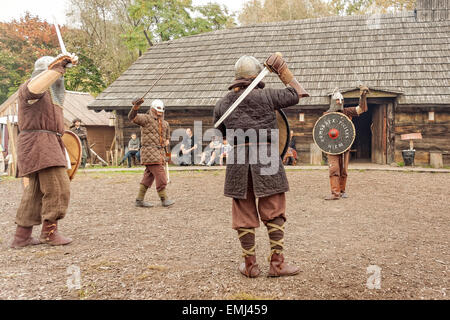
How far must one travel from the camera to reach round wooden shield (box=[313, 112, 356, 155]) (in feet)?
19.1

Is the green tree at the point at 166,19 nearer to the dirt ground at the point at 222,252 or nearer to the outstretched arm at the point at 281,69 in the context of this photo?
the dirt ground at the point at 222,252

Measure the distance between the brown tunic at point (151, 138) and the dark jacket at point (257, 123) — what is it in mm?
2761

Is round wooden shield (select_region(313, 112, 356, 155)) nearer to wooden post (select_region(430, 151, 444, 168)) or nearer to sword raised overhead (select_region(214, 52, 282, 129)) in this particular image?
sword raised overhead (select_region(214, 52, 282, 129))

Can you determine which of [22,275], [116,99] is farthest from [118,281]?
[116,99]

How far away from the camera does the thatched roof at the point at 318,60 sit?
11641 millimetres

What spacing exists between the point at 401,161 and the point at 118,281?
420 inches

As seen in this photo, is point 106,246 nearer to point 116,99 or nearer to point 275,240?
point 275,240

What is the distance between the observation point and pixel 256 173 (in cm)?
272

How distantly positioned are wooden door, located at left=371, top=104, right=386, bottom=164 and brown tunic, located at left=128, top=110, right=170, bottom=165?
27.2ft

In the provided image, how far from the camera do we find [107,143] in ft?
60.5

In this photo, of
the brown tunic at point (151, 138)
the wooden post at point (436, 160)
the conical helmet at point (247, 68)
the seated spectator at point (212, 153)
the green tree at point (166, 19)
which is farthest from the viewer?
the green tree at point (166, 19)

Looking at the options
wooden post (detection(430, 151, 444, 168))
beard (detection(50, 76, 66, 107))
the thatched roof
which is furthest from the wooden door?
beard (detection(50, 76, 66, 107))

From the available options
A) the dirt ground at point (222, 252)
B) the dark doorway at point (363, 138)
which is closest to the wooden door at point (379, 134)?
the dark doorway at point (363, 138)

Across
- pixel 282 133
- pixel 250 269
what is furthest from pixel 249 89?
pixel 250 269
